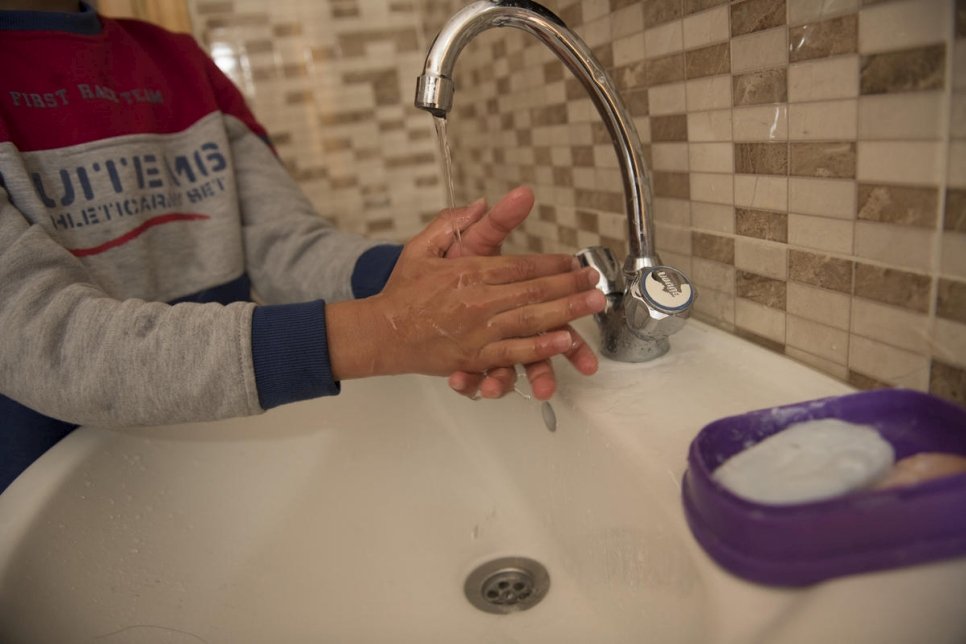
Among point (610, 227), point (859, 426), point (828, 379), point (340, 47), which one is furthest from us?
point (340, 47)

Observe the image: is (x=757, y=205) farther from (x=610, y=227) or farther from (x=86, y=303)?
(x=86, y=303)

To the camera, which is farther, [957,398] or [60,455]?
[60,455]

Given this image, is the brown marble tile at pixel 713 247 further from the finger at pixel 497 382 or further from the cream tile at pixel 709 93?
the finger at pixel 497 382

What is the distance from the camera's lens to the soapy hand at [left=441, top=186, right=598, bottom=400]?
20.1 inches

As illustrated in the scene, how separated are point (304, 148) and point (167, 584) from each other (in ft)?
2.99

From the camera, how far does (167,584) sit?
55 cm

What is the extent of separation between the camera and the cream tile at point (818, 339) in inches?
19.1

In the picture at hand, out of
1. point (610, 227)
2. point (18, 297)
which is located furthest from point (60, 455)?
point (610, 227)

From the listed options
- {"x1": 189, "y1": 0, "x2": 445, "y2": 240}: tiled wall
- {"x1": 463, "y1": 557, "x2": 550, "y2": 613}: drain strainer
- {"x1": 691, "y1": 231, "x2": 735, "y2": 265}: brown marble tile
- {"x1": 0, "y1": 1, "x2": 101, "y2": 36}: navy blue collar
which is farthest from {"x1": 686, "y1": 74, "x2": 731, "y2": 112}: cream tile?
{"x1": 189, "y1": 0, "x2": 445, "y2": 240}: tiled wall

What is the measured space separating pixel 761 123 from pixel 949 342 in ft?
0.68

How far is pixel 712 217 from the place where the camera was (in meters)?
0.60

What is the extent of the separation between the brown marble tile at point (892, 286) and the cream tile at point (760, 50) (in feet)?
0.52

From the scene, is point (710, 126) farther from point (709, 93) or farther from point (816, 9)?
point (816, 9)

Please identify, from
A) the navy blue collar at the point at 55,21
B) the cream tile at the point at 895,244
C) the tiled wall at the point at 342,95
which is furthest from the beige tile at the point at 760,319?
the tiled wall at the point at 342,95
